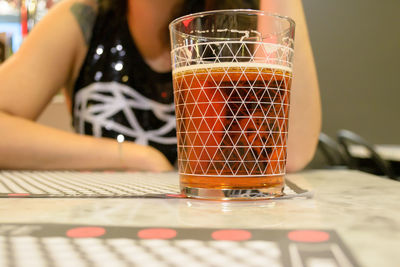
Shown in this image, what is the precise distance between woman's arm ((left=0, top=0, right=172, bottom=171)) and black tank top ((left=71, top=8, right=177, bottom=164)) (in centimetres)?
8

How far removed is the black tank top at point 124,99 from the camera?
46.9 inches

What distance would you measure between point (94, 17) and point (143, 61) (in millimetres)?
245

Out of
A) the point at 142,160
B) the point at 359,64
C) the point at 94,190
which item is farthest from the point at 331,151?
the point at 94,190

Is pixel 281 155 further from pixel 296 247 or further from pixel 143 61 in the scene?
pixel 143 61

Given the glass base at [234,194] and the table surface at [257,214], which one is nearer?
the table surface at [257,214]

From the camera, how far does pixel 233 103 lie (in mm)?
381

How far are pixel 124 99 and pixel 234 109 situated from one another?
878mm

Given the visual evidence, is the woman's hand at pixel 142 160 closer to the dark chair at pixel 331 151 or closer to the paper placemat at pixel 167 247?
the paper placemat at pixel 167 247

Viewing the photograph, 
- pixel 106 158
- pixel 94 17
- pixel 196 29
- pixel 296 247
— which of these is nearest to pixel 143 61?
pixel 94 17

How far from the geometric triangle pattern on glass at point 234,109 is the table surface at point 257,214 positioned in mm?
42

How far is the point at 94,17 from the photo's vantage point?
1.29m

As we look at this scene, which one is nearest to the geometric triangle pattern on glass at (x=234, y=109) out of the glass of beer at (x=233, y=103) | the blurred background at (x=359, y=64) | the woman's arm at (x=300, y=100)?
the glass of beer at (x=233, y=103)

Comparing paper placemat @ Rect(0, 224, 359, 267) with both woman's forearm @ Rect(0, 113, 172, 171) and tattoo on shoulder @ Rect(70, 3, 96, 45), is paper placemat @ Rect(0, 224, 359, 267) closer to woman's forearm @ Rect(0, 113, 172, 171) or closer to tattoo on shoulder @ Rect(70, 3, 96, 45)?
woman's forearm @ Rect(0, 113, 172, 171)

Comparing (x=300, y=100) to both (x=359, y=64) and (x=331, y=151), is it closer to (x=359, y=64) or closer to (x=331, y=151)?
(x=331, y=151)
